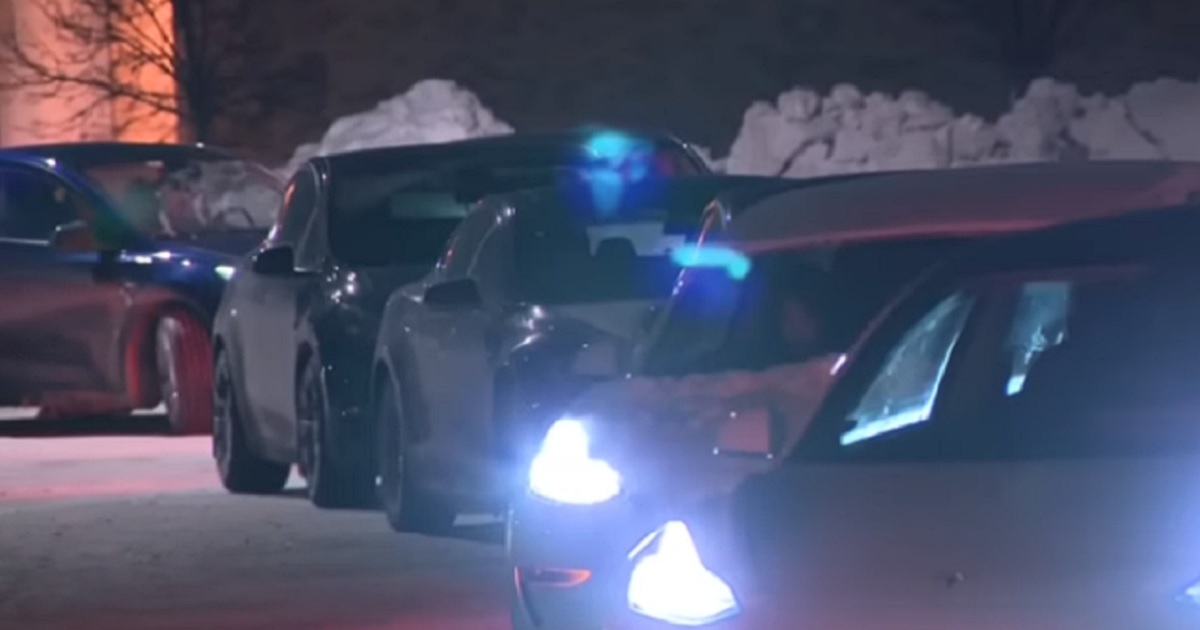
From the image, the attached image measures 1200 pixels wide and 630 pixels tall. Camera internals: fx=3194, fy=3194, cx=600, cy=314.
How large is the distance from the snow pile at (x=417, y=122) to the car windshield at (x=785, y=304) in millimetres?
16904

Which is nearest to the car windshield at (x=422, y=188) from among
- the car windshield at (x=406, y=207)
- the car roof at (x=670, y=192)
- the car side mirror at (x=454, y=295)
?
the car windshield at (x=406, y=207)

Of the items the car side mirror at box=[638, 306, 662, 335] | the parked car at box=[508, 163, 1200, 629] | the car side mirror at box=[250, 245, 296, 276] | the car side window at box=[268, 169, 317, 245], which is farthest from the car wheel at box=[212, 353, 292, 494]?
the parked car at box=[508, 163, 1200, 629]

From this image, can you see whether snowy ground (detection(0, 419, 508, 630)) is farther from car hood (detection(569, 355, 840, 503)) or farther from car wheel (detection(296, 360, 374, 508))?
car hood (detection(569, 355, 840, 503))

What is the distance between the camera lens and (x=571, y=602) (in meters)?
7.13

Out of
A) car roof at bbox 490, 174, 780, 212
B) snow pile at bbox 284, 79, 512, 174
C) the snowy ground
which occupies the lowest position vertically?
the snowy ground

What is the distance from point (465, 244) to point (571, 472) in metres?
5.14

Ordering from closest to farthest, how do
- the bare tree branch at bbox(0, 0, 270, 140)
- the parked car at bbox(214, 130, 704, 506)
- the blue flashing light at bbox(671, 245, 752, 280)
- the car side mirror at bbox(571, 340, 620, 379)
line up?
1. the blue flashing light at bbox(671, 245, 752, 280)
2. the car side mirror at bbox(571, 340, 620, 379)
3. the parked car at bbox(214, 130, 704, 506)
4. the bare tree branch at bbox(0, 0, 270, 140)

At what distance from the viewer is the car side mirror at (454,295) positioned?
1182cm

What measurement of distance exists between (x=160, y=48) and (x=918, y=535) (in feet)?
70.2

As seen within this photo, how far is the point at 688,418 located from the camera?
7.23m

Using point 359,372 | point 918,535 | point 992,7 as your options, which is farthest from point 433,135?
point 918,535

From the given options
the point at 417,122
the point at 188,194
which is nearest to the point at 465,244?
the point at 188,194

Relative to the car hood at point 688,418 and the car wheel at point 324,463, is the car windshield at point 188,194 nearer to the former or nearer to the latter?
the car wheel at point 324,463

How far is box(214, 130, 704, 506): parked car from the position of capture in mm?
13352
